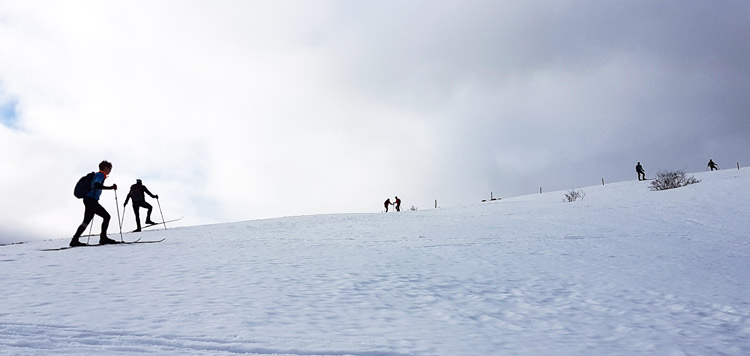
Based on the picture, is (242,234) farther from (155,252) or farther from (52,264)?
(52,264)

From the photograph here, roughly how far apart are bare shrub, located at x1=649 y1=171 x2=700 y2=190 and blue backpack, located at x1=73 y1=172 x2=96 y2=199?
91.8 feet

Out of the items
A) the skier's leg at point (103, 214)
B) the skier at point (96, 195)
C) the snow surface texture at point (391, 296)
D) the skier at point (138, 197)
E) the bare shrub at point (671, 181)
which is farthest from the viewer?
the bare shrub at point (671, 181)

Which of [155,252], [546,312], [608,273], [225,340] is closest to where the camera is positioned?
[225,340]

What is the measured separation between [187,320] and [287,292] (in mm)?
1477

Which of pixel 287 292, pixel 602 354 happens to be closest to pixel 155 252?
pixel 287 292

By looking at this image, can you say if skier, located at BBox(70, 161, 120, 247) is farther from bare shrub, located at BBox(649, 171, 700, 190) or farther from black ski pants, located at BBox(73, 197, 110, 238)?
bare shrub, located at BBox(649, 171, 700, 190)

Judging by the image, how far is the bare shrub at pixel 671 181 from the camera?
24508 millimetres

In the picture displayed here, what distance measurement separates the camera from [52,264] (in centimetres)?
734

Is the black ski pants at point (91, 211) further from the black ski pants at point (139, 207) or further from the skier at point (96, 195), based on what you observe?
the black ski pants at point (139, 207)

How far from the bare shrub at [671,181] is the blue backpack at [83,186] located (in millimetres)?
27966

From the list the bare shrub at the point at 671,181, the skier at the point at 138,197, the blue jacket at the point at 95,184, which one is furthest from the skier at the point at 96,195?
the bare shrub at the point at 671,181

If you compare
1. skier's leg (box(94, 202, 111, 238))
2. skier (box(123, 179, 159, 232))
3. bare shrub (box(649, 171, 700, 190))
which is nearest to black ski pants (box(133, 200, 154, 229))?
skier (box(123, 179, 159, 232))

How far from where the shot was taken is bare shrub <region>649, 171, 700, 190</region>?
24.5 meters

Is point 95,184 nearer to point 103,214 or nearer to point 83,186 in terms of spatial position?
point 83,186
